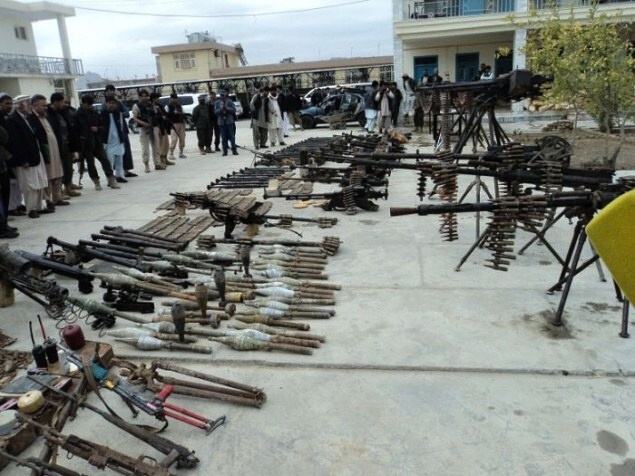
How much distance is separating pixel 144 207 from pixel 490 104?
5.74 metres

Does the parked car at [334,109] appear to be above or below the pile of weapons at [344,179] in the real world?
above

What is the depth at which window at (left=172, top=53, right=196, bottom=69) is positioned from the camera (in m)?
49.1

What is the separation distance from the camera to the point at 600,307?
424 centimetres

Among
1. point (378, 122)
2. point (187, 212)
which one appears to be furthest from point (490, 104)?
point (378, 122)

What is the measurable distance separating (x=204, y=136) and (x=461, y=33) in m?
12.4

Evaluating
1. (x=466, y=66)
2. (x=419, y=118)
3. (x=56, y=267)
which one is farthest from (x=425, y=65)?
(x=56, y=267)

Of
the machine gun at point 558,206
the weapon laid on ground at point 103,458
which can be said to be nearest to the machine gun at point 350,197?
the machine gun at point 558,206

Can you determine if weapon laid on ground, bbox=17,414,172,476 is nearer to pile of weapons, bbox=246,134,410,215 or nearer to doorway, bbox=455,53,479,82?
pile of weapons, bbox=246,134,410,215

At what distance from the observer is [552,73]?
10.7 meters

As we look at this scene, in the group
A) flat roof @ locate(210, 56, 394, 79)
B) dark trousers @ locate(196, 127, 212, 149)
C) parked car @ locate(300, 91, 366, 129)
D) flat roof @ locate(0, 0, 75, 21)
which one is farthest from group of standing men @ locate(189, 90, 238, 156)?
flat roof @ locate(0, 0, 75, 21)

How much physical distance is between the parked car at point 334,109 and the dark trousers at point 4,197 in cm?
1558

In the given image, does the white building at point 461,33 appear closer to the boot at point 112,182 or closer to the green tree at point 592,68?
the green tree at point 592,68

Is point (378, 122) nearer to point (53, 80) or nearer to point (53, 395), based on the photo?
point (53, 395)

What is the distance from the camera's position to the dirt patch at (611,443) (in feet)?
8.64
